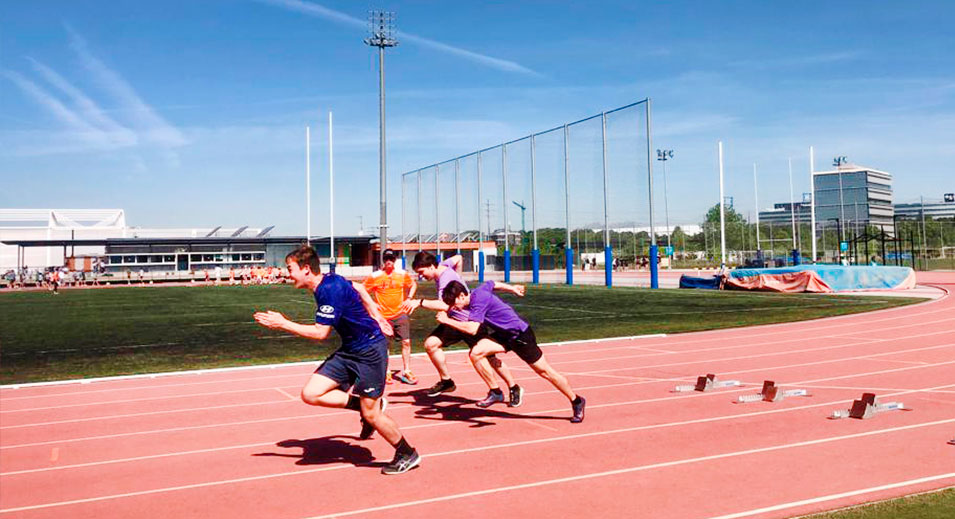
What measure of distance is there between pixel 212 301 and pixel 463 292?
29150mm

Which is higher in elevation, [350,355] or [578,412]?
[350,355]

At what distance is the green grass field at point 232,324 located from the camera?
1428 cm

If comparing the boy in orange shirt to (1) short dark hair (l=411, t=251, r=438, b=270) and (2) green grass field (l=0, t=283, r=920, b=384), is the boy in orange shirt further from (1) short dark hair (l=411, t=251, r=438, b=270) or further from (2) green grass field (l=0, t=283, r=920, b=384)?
(2) green grass field (l=0, t=283, r=920, b=384)

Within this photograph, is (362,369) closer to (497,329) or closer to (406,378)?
(497,329)

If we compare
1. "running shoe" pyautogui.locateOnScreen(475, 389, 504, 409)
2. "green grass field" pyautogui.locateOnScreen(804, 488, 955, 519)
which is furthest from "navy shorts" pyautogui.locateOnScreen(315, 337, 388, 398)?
"green grass field" pyautogui.locateOnScreen(804, 488, 955, 519)

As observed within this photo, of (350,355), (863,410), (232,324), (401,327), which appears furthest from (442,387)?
(232,324)

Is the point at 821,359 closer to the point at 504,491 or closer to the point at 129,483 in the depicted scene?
the point at 504,491

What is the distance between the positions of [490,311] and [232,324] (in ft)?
51.8

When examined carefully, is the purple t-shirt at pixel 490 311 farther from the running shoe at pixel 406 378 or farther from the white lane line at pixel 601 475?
the running shoe at pixel 406 378

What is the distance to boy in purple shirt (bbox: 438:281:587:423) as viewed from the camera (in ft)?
26.6

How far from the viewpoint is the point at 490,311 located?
847 centimetres

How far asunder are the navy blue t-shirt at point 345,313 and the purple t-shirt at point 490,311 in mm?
2012

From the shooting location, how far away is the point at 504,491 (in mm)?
5812

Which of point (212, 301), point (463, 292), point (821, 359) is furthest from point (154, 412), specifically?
point (212, 301)
